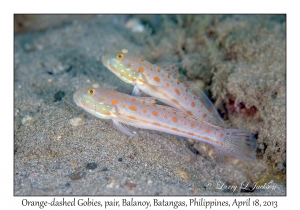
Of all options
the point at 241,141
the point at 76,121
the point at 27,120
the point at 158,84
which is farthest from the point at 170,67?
the point at 27,120

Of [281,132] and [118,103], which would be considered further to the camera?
[281,132]

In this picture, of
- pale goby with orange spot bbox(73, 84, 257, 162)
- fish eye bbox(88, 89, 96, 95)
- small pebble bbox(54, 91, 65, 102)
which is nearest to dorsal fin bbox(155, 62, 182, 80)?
pale goby with orange spot bbox(73, 84, 257, 162)

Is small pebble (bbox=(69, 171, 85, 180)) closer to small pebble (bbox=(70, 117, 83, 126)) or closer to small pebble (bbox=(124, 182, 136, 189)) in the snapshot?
small pebble (bbox=(124, 182, 136, 189))

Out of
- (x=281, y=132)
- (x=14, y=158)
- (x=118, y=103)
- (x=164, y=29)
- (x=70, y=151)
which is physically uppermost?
(x=164, y=29)

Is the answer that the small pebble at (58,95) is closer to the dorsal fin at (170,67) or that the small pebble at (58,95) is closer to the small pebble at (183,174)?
the dorsal fin at (170,67)

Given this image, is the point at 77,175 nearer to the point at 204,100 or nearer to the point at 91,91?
the point at 91,91

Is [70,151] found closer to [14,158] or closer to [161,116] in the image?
[14,158]

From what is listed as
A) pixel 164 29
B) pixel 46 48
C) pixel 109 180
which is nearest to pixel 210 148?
pixel 109 180
